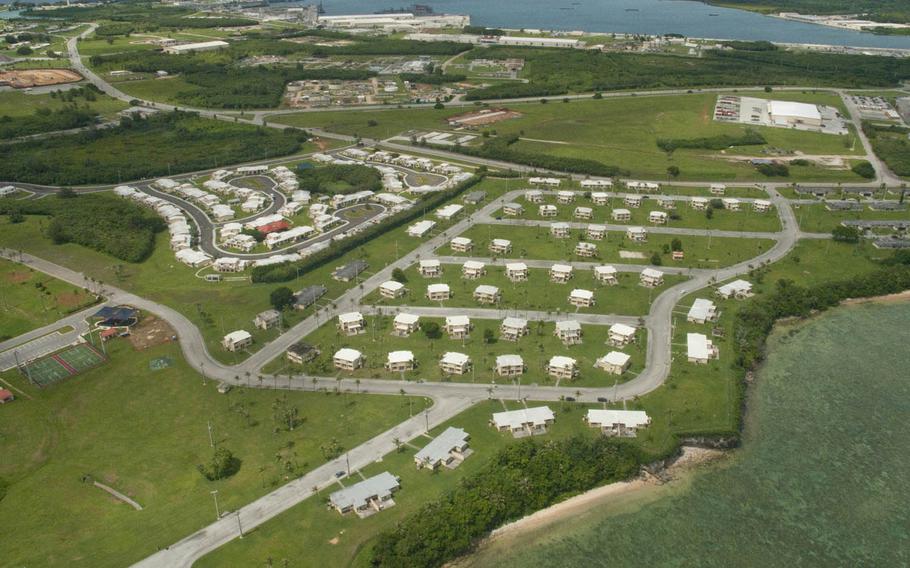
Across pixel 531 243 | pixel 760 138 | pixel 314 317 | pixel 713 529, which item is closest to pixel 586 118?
pixel 760 138

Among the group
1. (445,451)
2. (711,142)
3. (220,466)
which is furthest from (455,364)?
(711,142)

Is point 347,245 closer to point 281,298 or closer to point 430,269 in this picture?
point 430,269

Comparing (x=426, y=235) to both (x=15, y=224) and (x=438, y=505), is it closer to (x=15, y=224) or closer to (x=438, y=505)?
(x=438, y=505)

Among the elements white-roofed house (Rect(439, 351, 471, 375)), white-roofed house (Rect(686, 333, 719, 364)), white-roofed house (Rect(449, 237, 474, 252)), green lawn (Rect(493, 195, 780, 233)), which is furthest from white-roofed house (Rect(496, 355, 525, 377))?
green lawn (Rect(493, 195, 780, 233))

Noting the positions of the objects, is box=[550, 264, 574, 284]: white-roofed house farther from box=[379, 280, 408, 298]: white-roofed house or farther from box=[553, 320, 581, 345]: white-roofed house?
box=[379, 280, 408, 298]: white-roofed house

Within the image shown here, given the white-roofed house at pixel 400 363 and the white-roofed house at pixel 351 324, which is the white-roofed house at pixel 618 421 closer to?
the white-roofed house at pixel 400 363

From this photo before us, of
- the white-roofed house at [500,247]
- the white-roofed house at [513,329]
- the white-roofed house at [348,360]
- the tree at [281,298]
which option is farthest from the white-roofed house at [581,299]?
the tree at [281,298]
